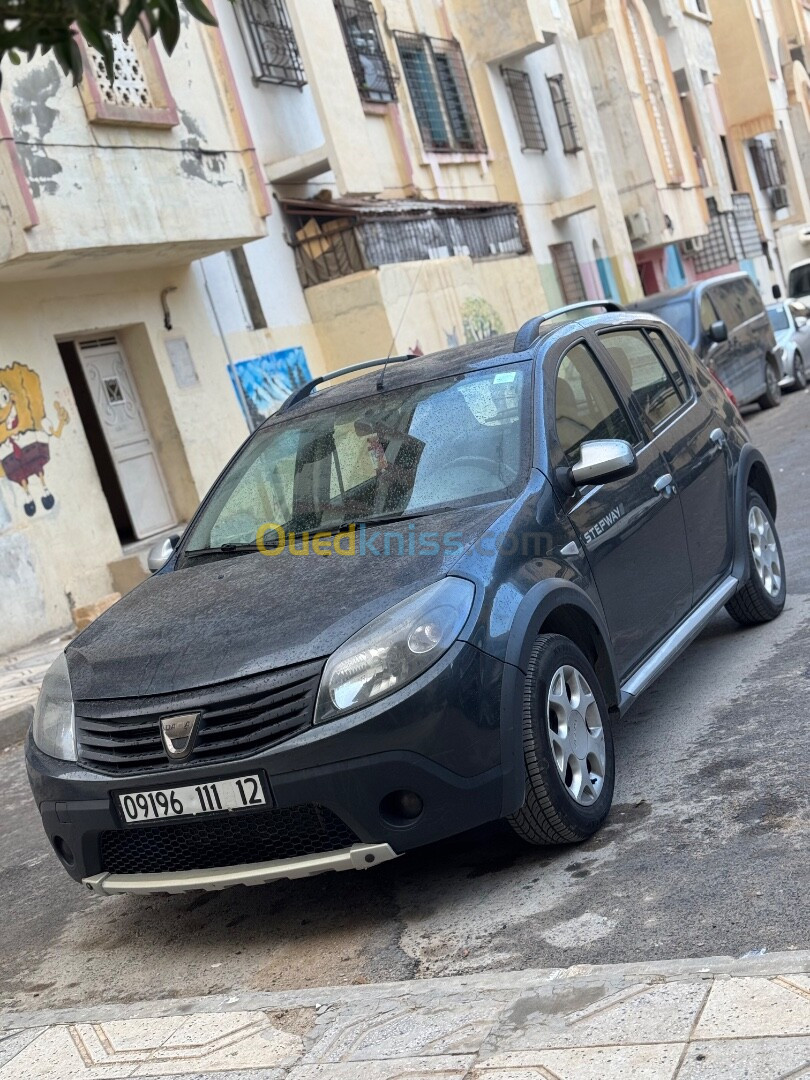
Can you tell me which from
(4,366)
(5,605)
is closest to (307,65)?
(4,366)

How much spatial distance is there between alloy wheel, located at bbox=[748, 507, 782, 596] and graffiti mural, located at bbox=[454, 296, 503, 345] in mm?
12818

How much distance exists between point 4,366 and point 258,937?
9201 millimetres

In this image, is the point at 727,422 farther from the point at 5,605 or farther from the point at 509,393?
the point at 5,605

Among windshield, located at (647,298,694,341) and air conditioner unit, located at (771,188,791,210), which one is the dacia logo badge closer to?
windshield, located at (647,298,694,341)

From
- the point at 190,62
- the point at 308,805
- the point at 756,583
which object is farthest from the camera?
the point at 190,62

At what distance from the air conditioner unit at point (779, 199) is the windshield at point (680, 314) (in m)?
29.0

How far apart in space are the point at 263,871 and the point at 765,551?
3.72 metres

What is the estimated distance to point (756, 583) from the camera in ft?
21.4

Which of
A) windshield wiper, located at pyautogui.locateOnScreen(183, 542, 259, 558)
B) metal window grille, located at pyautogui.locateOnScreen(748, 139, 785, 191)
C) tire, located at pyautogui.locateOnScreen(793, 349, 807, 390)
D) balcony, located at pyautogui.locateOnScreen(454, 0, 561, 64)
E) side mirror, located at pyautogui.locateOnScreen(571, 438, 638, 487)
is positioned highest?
balcony, located at pyautogui.locateOnScreen(454, 0, 561, 64)

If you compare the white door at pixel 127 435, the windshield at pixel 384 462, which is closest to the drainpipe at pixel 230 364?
the white door at pixel 127 435

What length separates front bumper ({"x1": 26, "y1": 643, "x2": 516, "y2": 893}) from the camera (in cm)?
383

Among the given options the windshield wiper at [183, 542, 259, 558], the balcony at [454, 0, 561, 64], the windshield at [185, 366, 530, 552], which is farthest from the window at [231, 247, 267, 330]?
the windshield wiper at [183, 542, 259, 558]

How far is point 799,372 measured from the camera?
20312 millimetres

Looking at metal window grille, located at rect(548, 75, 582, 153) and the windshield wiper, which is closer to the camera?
the windshield wiper
